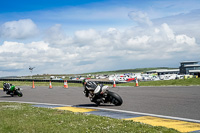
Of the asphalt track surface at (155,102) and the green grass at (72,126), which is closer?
the green grass at (72,126)

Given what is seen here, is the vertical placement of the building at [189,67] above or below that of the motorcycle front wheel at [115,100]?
above

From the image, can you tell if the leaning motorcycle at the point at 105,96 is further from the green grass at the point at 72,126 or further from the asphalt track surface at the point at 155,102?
the green grass at the point at 72,126

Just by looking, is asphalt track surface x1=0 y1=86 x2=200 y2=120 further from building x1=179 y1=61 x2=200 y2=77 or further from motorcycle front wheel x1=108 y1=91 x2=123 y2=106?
building x1=179 y1=61 x2=200 y2=77

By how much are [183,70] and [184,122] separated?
114 m

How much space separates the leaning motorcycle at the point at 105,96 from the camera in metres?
12.3

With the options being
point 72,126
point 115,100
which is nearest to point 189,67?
point 115,100

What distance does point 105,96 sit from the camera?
40.7 ft

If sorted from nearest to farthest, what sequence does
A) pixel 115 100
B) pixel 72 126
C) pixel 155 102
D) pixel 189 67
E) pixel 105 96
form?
pixel 72 126, pixel 115 100, pixel 105 96, pixel 155 102, pixel 189 67

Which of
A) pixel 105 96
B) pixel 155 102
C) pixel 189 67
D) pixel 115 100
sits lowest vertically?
pixel 155 102

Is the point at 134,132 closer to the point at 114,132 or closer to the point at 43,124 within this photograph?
the point at 114,132

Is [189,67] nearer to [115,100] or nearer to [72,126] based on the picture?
[115,100]

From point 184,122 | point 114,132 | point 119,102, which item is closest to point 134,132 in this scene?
point 114,132

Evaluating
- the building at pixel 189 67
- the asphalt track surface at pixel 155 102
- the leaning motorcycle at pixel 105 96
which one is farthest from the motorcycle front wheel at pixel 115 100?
the building at pixel 189 67

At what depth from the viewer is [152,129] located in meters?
6.65
